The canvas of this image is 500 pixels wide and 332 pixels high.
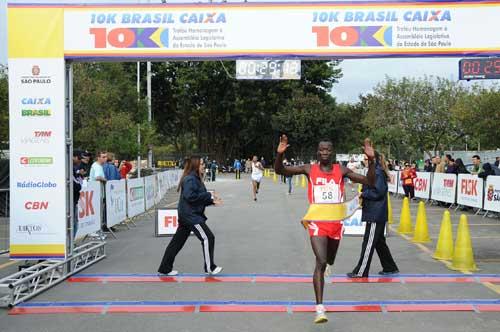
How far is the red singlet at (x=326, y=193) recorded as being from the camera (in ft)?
20.2

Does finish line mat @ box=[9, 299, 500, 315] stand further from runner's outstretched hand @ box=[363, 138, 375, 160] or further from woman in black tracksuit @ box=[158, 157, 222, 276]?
runner's outstretched hand @ box=[363, 138, 375, 160]

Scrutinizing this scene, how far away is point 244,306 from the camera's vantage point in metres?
6.94

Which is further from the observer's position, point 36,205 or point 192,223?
point 192,223

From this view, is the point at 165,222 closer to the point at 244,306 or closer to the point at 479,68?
the point at 244,306

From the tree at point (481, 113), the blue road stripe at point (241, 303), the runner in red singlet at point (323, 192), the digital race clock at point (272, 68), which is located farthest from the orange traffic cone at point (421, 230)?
the tree at point (481, 113)

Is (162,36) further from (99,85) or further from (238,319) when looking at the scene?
(99,85)

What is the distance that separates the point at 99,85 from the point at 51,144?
18463mm

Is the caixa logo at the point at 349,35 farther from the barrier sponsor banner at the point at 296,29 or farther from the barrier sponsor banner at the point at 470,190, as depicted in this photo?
the barrier sponsor banner at the point at 470,190

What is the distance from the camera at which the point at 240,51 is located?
860cm

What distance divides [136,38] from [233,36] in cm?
147

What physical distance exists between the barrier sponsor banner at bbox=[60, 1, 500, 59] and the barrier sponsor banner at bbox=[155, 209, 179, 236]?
5.18m

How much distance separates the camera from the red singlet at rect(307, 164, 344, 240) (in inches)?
243

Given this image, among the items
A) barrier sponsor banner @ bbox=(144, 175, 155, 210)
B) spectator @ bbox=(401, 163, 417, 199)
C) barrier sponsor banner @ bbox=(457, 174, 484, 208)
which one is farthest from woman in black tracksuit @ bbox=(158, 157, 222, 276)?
spectator @ bbox=(401, 163, 417, 199)

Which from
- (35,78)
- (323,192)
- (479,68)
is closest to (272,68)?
(323,192)
